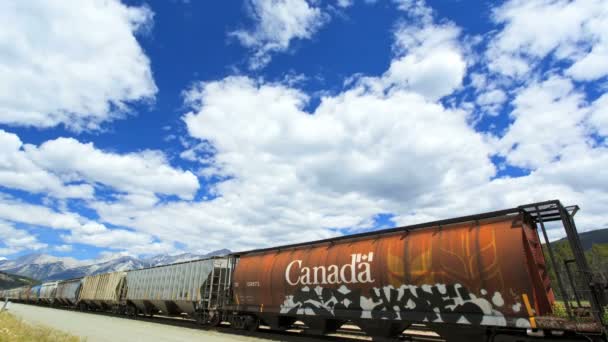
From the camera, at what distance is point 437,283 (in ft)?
35.2

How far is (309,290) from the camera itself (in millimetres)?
14203

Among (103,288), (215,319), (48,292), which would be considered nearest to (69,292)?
(48,292)

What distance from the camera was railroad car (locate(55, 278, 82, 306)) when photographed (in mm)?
40125

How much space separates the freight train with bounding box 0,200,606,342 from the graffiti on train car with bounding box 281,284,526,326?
3cm

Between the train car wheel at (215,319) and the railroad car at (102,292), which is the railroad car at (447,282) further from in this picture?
the railroad car at (102,292)

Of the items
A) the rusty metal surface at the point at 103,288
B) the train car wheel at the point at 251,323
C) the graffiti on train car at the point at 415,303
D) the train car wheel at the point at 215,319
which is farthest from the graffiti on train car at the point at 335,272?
the rusty metal surface at the point at 103,288

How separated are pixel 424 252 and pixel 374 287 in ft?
7.06

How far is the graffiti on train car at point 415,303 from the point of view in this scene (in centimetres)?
978

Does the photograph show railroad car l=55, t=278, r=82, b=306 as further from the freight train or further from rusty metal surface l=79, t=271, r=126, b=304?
the freight train

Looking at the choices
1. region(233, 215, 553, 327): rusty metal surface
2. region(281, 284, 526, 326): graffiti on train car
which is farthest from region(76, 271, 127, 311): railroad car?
region(281, 284, 526, 326): graffiti on train car

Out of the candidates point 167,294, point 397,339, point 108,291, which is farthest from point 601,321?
point 108,291

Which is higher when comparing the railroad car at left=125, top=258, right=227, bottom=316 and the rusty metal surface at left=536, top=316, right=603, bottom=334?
the railroad car at left=125, top=258, right=227, bottom=316

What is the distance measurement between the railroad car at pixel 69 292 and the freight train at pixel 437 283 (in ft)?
102

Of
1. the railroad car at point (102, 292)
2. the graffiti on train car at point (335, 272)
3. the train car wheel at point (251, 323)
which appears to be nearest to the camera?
the graffiti on train car at point (335, 272)
